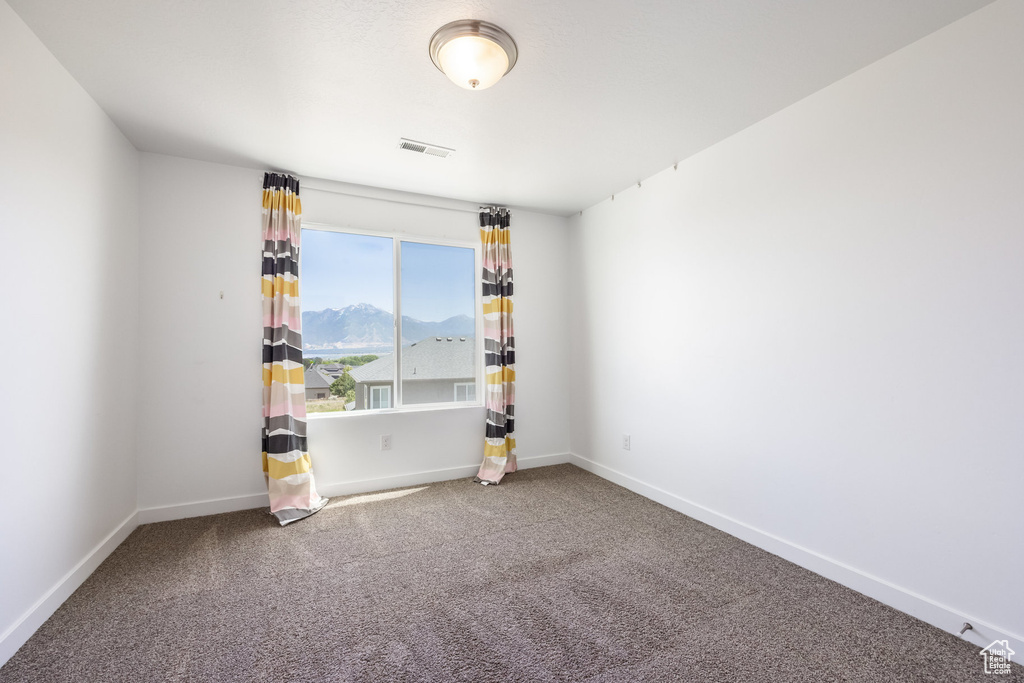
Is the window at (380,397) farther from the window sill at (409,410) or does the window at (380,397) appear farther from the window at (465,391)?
the window at (465,391)

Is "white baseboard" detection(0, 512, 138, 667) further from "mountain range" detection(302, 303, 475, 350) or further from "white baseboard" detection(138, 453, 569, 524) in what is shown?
"mountain range" detection(302, 303, 475, 350)

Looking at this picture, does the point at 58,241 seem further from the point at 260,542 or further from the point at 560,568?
the point at 560,568

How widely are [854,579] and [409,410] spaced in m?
3.16

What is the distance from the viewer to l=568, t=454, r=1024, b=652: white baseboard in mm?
1800

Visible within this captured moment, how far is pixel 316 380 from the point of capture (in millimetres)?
3619

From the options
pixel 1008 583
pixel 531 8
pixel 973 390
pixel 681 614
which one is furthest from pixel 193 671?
pixel 973 390

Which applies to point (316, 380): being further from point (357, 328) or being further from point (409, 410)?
point (409, 410)

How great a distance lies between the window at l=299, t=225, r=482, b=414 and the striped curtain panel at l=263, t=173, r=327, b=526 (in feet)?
0.67

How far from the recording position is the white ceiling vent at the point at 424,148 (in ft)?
9.61

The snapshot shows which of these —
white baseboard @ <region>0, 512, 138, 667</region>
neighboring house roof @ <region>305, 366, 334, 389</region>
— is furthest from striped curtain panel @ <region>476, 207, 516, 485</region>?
white baseboard @ <region>0, 512, 138, 667</region>

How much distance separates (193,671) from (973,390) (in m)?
3.28

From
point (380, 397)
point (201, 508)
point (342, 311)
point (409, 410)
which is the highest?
point (342, 311)

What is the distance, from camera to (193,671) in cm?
168

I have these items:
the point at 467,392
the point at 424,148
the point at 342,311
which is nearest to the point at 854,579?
the point at 467,392
